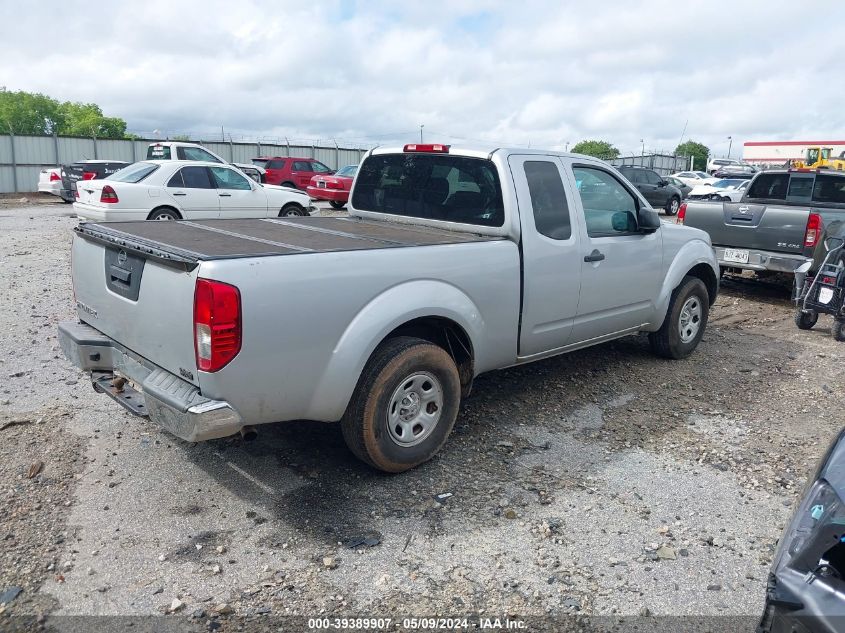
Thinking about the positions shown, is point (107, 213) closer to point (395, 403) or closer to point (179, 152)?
point (179, 152)

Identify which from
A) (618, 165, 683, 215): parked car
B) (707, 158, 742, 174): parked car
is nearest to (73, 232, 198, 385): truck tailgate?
(618, 165, 683, 215): parked car

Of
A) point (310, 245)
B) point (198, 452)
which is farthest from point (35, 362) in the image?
point (310, 245)

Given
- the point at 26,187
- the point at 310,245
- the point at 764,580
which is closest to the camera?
the point at 764,580

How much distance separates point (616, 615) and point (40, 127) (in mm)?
115657

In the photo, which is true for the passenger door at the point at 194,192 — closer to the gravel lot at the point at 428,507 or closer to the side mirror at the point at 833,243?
the gravel lot at the point at 428,507

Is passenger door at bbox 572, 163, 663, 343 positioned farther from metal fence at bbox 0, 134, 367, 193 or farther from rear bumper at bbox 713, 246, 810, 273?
metal fence at bbox 0, 134, 367, 193

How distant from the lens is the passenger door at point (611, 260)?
5.13m

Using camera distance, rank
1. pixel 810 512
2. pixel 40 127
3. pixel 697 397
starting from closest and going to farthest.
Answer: pixel 810 512, pixel 697 397, pixel 40 127

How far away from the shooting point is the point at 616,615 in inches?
116

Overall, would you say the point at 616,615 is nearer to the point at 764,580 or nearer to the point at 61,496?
the point at 764,580

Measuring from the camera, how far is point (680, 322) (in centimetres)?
640

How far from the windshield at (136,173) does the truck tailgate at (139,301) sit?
9411mm

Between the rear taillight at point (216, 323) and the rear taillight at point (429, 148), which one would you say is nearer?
the rear taillight at point (216, 323)

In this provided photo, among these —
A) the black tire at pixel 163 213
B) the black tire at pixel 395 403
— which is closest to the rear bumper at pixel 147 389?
the black tire at pixel 395 403
